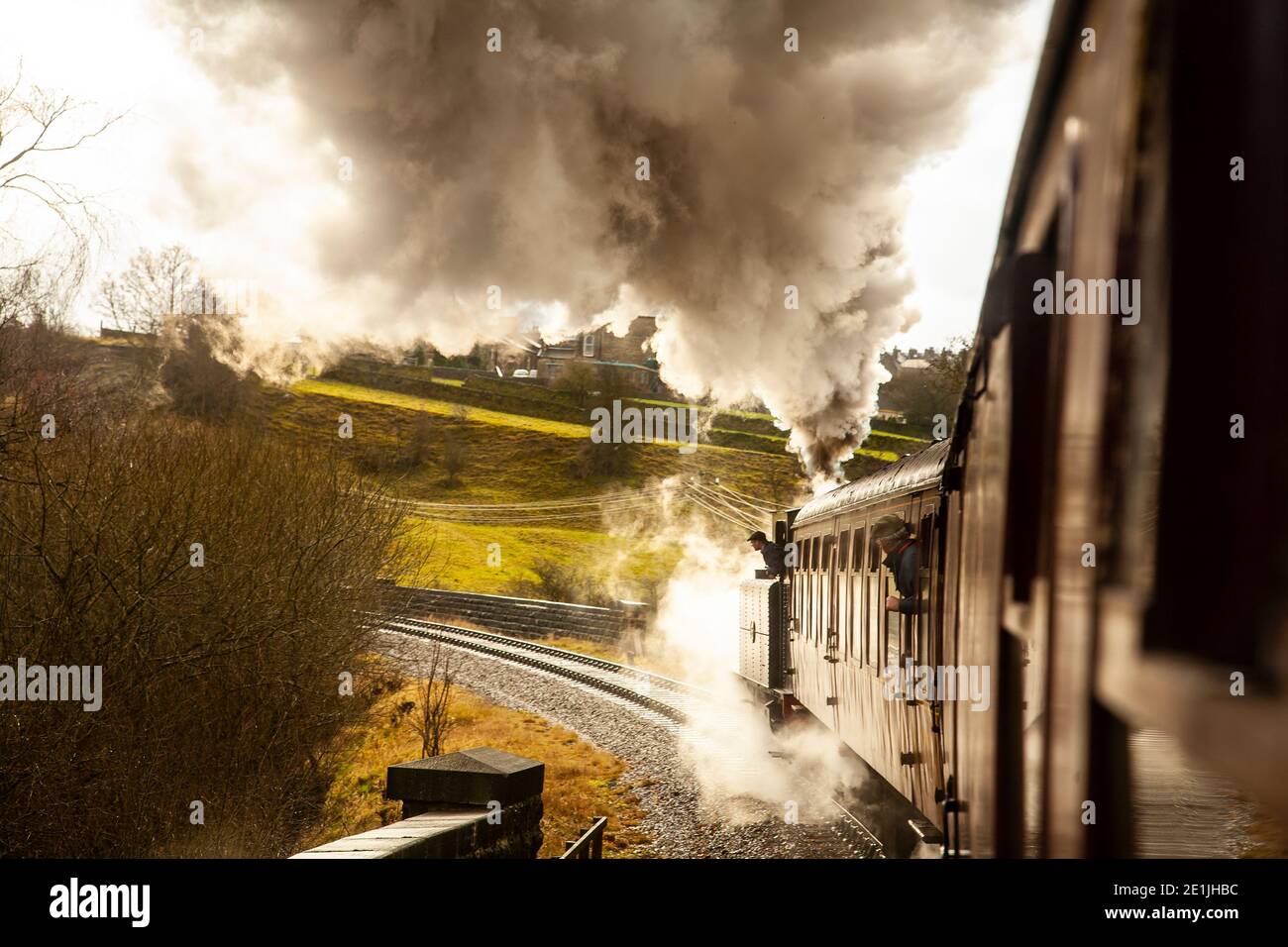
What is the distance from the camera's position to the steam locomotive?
140 cm

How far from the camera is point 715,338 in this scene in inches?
800

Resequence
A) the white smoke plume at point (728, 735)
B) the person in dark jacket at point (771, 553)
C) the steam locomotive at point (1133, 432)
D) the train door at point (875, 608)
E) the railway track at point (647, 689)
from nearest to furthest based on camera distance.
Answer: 1. the steam locomotive at point (1133, 432)
2. the train door at point (875, 608)
3. the railway track at point (647, 689)
4. the white smoke plume at point (728, 735)
5. the person in dark jacket at point (771, 553)

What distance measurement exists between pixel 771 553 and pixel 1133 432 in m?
11.7

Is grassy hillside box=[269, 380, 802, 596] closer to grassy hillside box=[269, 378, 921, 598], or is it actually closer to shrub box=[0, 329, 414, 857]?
grassy hillside box=[269, 378, 921, 598]

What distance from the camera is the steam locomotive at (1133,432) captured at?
140 cm

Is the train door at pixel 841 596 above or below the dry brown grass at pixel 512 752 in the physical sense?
above

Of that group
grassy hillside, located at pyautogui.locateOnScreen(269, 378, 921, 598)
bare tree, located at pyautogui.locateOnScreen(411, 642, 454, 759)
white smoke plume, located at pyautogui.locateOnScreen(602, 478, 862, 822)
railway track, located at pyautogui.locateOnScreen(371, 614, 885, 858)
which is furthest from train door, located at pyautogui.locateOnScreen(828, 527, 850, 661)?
grassy hillside, located at pyautogui.locateOnScreen(269, 378, 921, 598)

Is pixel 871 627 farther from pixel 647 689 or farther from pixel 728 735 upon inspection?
pixel 647 689

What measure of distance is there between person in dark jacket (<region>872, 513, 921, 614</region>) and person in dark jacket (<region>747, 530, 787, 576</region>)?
6.49 m

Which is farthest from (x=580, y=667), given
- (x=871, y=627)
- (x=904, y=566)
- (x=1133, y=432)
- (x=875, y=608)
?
(x=1133, y=432)

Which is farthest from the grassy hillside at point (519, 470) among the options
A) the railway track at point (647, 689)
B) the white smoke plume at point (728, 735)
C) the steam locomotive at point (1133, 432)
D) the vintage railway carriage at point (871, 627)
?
the steam locomotive at point (1133, 432)

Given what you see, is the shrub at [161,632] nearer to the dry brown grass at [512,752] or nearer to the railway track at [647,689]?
the dry brown grass at [512,752]

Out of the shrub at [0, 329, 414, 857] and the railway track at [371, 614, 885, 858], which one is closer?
the shrub at [0, 329, 414, 857]

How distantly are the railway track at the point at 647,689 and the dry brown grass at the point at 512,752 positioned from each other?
5.09 ft
